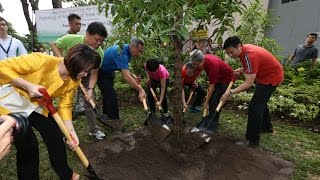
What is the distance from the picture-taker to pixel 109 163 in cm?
370

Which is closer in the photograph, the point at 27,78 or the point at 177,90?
the point at 27,78

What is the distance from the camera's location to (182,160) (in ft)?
12.3

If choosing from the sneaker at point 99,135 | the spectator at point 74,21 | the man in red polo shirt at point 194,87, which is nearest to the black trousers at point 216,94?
the man in red polo shirt at point 194,87

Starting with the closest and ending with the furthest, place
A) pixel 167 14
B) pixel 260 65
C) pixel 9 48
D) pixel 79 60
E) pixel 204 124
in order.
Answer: pixel 79 60 < pixel 167 14 < pixel 260 65 < pixel 204 124 < pixel 9 48

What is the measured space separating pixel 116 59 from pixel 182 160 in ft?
5.49

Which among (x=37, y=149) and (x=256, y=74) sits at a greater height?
(x=256, y=74)

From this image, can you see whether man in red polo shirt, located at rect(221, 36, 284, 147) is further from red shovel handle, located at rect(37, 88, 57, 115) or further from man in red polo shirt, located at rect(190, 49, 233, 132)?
red shovel handle, located at rect(37, 88, 57, 115)

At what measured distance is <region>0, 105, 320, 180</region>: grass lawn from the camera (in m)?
3.59

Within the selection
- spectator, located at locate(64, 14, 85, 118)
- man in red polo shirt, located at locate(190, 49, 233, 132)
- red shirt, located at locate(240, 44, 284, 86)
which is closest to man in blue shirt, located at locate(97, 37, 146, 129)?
spectator, located at locate(64, 14, 85, 118)

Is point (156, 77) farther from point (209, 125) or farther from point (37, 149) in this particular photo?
point (37, 149)

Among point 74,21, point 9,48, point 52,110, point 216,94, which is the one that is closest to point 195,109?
point 216,94

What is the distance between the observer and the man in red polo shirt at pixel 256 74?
396cm

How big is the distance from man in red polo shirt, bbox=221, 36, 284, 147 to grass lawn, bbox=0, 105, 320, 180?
13.6 inches

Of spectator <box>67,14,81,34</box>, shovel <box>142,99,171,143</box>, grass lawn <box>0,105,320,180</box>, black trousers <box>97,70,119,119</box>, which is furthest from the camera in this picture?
spectator <box>67,14,81,34</box>
